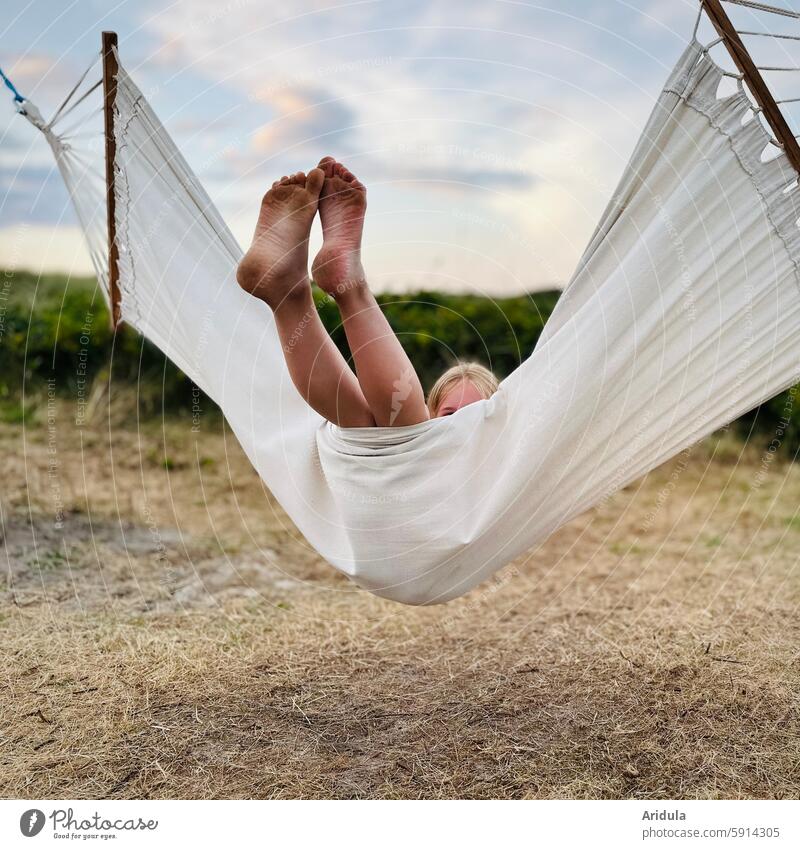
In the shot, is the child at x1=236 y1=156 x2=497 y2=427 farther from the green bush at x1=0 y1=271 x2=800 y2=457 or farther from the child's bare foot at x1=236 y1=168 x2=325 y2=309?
the green bush at x1=0 y1=271 x2=800 y2=457

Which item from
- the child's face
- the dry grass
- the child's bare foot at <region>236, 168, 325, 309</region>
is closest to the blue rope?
the child's bare foot at <region>236, 168, 325, 309</region>

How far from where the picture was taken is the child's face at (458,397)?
1.99m

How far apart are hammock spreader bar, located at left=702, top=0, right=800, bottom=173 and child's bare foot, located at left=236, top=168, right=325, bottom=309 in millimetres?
737

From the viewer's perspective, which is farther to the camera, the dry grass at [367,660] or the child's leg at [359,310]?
the dry grass at [367,660]

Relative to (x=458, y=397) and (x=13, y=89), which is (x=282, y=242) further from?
(x=13, y=89)

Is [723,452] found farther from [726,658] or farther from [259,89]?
[259,89]
